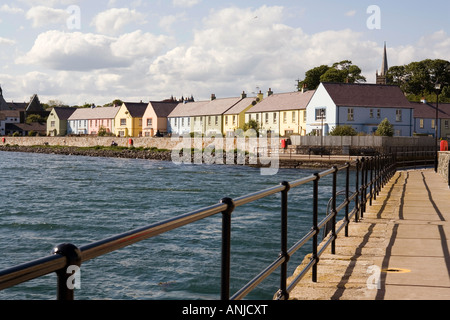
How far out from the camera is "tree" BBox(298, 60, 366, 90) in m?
110

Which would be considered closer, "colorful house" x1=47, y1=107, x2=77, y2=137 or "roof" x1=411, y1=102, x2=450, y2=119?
"roof" x1=411, y1=102, x2=450, y2=119

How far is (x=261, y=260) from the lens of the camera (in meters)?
14.8

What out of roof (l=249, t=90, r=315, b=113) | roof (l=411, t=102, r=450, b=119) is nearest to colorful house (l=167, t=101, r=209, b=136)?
roof (l=249, t=90, r=315, b=113)

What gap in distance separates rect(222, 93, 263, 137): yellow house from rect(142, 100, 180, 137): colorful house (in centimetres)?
1741

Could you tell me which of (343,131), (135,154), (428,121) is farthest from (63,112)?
(343,131)

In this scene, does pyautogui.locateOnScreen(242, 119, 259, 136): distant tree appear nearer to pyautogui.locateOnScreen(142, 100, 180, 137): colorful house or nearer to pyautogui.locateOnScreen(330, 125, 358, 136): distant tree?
pyautogui.locateOnScreen(330, 125, 358, 136): distant tree

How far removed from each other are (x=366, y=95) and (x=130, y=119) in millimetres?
54925

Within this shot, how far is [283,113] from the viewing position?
80.5 m

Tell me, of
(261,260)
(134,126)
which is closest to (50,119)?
(134,126)

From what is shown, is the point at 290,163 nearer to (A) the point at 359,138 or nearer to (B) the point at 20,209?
(A) the point at 359,138

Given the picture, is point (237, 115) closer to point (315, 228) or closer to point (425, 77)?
point (425, 77)

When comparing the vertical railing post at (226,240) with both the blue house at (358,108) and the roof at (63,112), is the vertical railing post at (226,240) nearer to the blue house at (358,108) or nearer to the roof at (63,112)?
the blue house at (358,108)

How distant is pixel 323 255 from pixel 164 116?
3910 inches
